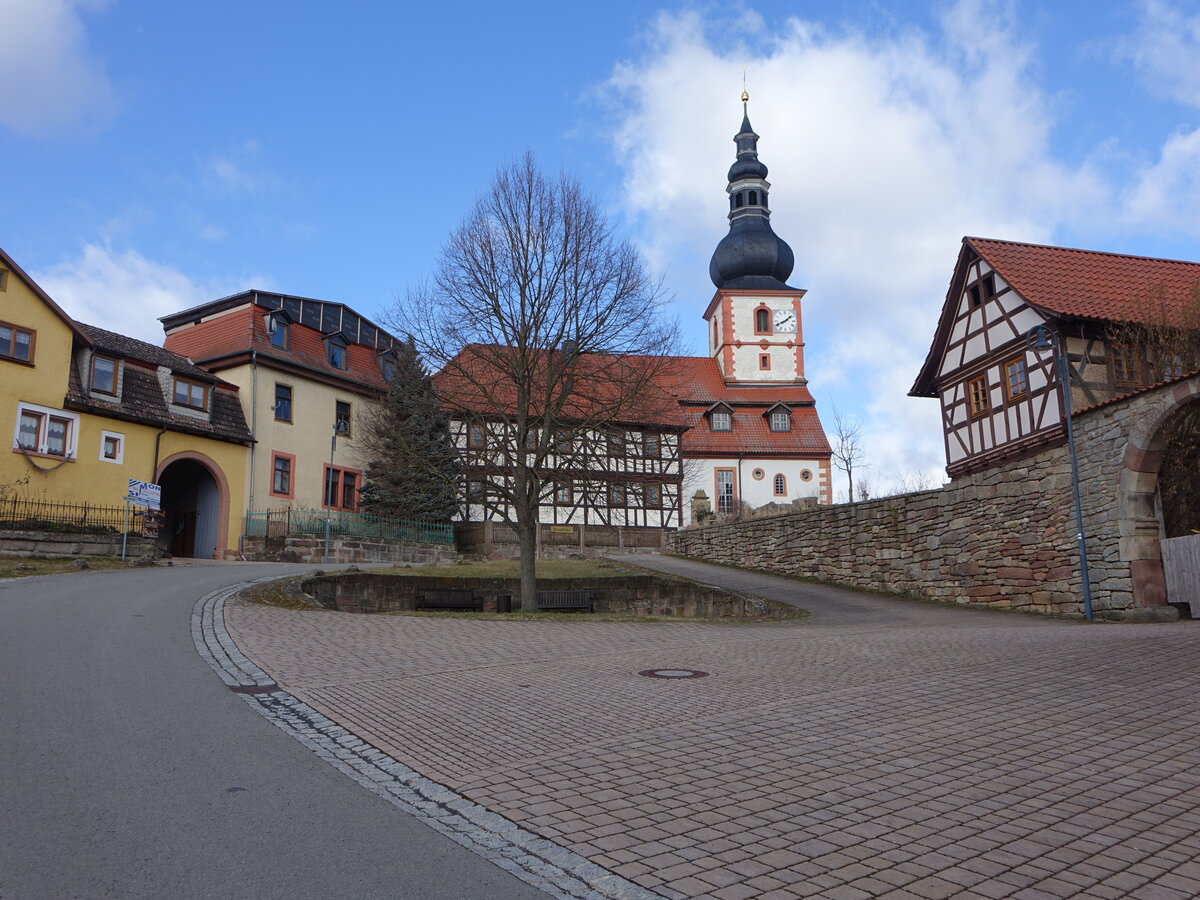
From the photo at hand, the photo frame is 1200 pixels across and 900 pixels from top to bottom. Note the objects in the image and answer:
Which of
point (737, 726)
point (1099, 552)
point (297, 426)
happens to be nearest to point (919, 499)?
point (1099, 552)

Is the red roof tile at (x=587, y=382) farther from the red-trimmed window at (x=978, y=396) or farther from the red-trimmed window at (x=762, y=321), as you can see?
the red-trimmed window at (x=762, y=321)

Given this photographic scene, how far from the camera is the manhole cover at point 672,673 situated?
31.4ft

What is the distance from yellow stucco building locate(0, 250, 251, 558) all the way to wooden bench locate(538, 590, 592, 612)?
1505 centimetres

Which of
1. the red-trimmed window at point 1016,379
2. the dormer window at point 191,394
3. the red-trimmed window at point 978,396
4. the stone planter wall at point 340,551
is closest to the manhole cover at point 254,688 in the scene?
the red-trimmed window at point 1016,379

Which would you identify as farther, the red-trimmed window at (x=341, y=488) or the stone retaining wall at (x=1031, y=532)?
the red-trimmed window at (x=341, y=488)

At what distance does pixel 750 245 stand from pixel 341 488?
3591 cm

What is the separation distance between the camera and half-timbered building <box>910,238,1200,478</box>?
1959 cm

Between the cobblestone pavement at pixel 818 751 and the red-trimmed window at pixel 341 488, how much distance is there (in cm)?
2512

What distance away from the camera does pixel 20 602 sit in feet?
45.6

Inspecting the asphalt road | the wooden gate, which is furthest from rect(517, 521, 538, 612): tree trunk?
the wooden gate

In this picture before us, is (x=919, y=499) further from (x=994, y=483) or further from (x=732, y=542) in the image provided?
(x=732, y=542)

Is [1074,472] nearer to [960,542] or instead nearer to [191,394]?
[960,542]

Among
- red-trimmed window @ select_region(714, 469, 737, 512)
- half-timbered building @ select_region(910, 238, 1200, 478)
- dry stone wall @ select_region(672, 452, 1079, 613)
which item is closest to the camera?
dry stone wall @ select_region(672, 452, 1079, 613)

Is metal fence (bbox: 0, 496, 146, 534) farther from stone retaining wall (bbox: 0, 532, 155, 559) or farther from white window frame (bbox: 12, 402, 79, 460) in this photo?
white window frame (bbox: 12, 402, 79, 460)
